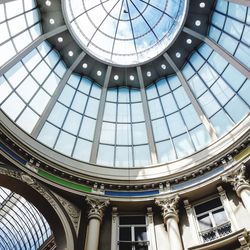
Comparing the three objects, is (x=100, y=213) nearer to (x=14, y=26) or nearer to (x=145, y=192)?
(x=145, y=192)

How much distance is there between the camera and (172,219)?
16188mm

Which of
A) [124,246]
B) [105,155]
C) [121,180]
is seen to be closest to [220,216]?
[124,246]

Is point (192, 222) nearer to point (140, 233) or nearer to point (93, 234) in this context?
point (140, 233)

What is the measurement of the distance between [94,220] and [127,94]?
35.7ft

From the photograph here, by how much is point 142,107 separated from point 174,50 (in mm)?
4532

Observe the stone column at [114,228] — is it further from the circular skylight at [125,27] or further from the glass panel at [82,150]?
the circular skylight at [125,27]

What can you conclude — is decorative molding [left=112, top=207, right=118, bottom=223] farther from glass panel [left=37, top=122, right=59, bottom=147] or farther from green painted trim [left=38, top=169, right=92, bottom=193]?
glass panel [left=37, top=122, right=59, bottom=147]

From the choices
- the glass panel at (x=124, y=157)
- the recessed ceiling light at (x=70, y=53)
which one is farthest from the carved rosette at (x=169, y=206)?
the recessed ceiling light at (x=70, y=53)

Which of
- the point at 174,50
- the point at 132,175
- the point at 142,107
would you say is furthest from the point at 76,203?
the point at 174,50

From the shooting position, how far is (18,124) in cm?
1853

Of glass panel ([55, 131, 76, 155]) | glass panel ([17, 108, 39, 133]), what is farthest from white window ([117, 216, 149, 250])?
glass panel ([17, 108, 39, 133])

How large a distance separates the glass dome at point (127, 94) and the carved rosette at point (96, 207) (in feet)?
11.6

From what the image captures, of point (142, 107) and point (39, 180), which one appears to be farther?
point (142, 107)

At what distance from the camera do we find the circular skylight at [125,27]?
2330 centimetres
